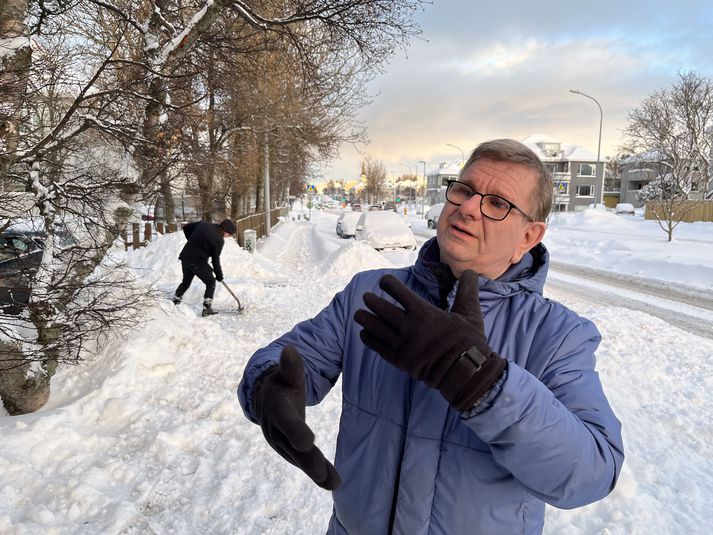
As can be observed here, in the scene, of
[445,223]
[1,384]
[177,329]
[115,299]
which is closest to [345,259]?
[177,329]

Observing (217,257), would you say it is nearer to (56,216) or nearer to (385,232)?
(56,216)

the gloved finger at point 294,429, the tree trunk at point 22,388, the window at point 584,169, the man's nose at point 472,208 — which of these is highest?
the window at point 584,169

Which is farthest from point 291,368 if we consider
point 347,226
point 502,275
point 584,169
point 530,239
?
point 584,169

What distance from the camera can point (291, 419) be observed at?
1139 millimetres

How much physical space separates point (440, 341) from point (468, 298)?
162 millimetres

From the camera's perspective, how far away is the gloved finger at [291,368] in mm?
1161

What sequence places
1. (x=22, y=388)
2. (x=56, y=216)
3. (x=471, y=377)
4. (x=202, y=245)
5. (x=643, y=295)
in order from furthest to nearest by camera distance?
(x=643, y=295) → (x=202, y=245) → (x=56, y=216) → (x=22, y=388) → (x=471, y=377)

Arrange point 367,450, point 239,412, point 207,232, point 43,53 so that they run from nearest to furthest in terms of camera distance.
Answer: point 367,450 → point 43,53 → point 239,412 → point 207,232

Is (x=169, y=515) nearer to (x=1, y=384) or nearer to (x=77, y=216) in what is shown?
(x=1, y=384)

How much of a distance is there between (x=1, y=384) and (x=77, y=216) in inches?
58.9

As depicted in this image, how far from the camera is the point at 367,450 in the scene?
1378mm

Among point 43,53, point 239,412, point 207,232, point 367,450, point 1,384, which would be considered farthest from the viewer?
point 207,232

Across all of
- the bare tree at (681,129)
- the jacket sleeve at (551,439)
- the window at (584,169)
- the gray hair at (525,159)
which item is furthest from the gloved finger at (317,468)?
the window at (584,169)

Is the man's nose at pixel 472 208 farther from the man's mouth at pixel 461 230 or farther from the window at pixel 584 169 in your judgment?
the window at pixel 584 169
